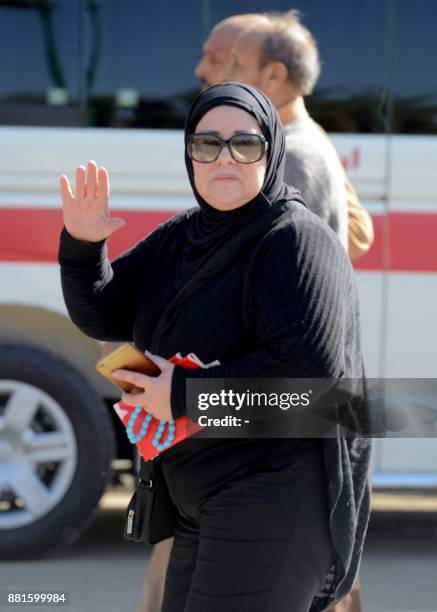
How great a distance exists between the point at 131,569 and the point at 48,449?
59 centimetres

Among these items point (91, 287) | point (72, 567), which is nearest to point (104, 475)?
point (72, 567)

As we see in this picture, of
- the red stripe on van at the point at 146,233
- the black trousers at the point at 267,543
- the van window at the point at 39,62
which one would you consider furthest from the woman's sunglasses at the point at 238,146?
the van window at the point at 39,62

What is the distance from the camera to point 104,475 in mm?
5012

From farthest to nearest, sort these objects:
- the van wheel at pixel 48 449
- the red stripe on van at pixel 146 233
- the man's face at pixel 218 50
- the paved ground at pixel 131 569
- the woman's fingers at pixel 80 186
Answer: the van wheel at pixel 48 449
the red stripe on van at pixel 146 233
the paved ground at pixel 131 569
the man's face at pixel 218 50
the woman's fingers at pixel 80 186

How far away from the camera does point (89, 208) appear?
2.67 m

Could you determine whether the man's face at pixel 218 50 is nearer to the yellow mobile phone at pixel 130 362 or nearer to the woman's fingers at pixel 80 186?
the woman's fingers at pixel 80 186

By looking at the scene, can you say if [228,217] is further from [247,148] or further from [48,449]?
[48,449]

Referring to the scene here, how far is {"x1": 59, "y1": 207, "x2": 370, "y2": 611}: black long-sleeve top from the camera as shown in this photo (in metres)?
2.43

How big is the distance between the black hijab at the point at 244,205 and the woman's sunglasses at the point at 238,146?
1.4 inches

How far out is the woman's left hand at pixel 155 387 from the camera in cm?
248

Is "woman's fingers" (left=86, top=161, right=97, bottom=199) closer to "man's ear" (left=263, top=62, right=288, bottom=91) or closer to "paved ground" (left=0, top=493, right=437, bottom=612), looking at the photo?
"man's ear" (left=263, top=62, right=288, bottom=91)

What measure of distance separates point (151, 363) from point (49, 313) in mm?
2533

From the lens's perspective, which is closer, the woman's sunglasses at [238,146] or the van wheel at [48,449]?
the woman's sunglasses at [238,146]

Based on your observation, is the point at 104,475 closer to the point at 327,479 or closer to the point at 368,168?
the point at 368,168
